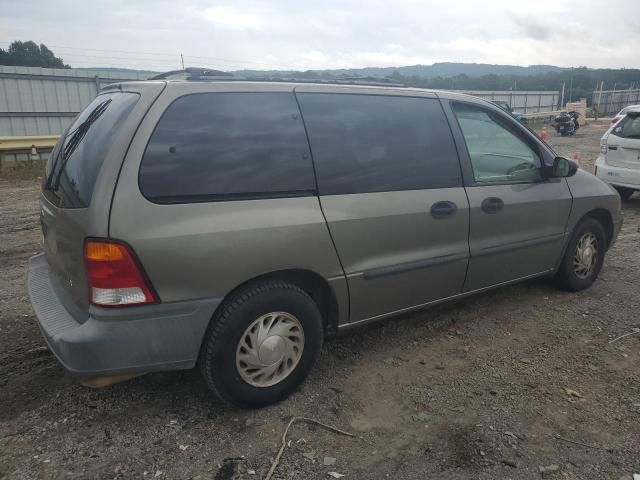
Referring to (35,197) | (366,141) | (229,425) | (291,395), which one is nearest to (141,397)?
(229,425)

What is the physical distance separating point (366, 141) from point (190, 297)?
56.6 inches

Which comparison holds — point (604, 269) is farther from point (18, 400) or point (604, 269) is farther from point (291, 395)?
point (18, 400)

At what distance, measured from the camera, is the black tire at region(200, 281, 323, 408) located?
2672mm

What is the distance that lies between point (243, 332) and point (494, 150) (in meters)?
2.49

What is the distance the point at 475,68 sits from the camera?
69688mm

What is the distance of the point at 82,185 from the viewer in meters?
2.57

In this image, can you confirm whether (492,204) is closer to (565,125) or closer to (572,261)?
(572,261)

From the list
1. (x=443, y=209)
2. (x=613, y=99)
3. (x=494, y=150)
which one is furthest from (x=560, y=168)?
(x=613, y=99)

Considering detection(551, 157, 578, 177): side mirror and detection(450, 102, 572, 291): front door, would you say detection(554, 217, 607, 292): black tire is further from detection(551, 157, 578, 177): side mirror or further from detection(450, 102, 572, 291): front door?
detection(551, 157, 578, 177): side mirror

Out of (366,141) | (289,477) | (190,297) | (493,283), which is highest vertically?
(366,141)

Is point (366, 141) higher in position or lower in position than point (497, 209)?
higher

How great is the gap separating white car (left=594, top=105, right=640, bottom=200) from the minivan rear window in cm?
762

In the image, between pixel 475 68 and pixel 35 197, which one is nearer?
pixel 35 197

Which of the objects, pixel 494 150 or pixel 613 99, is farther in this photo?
pixel 613 99
